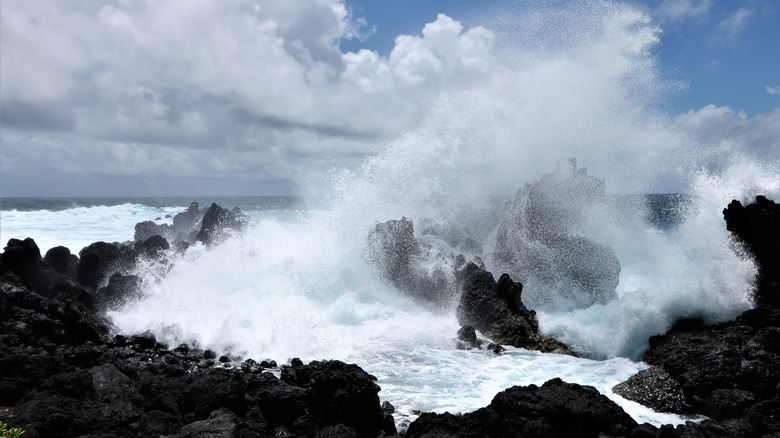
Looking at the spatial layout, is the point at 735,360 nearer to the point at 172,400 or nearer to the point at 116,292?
the point at 172,400

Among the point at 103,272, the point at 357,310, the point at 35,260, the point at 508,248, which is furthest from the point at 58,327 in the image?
the point at 508,248

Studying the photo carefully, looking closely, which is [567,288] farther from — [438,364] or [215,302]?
[215,302]

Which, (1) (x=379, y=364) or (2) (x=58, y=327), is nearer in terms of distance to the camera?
(2) (x=58, y=327)

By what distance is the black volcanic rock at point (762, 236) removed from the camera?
A: 12352 millimetres

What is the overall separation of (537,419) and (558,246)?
546 inches

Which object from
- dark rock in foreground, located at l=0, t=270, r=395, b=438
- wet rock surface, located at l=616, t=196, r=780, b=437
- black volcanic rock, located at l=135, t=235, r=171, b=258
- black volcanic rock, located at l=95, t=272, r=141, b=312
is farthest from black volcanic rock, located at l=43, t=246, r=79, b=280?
wet rock surface, located at l=616, t=196, r=780, b=437

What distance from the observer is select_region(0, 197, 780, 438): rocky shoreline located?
7340 mm

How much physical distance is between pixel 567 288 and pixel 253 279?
Answer: 1281 cm

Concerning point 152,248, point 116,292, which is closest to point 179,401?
point 116,292

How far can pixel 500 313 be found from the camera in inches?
599

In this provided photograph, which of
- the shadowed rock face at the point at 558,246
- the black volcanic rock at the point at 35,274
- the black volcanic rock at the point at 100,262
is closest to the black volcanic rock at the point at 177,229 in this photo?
the black volcanic rock at the point at 100,262

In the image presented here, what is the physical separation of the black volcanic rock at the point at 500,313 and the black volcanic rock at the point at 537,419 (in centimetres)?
663

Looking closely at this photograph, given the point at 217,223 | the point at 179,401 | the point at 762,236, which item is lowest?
the point at 179,401

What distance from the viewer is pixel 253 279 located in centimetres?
1955
